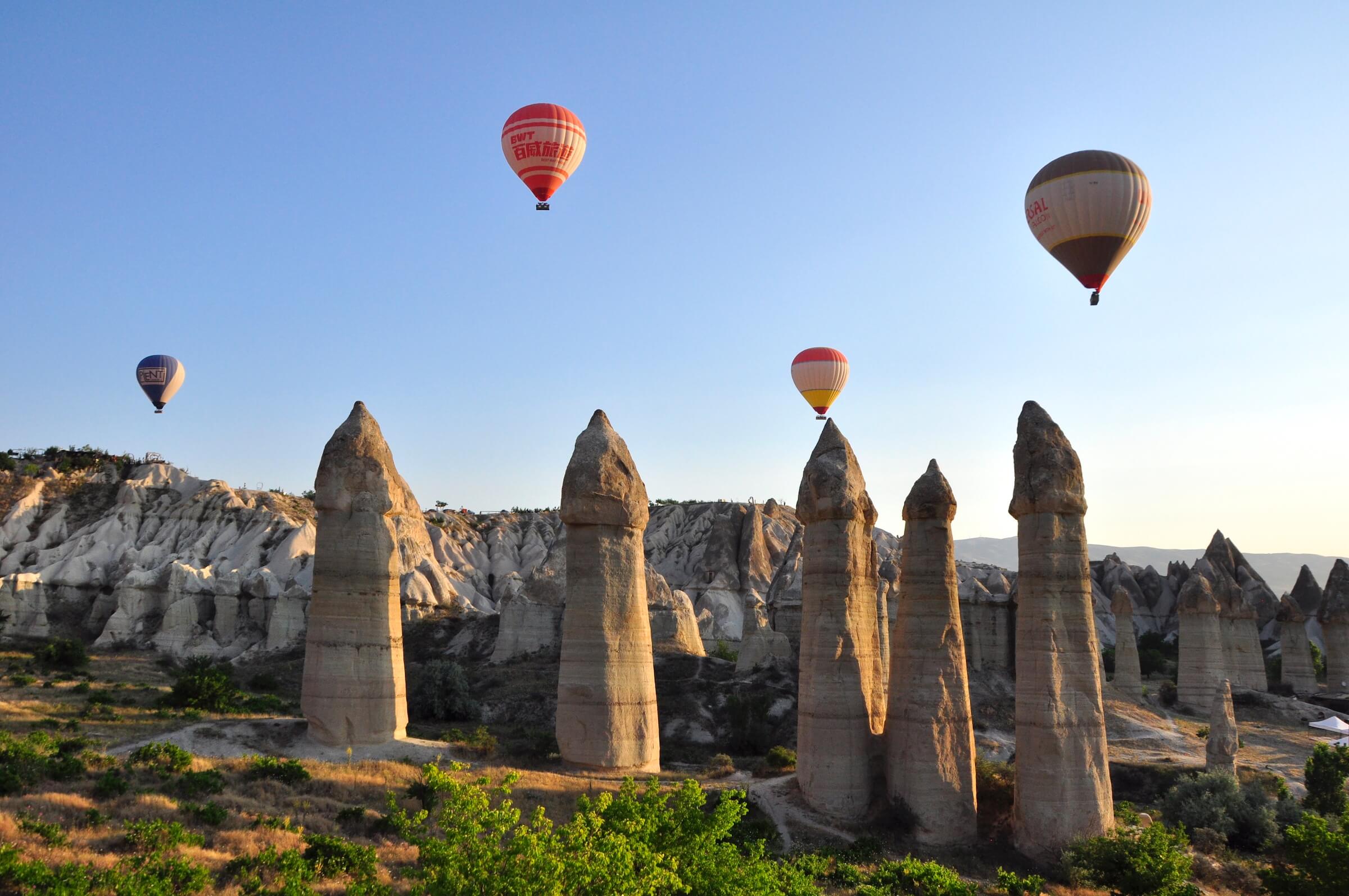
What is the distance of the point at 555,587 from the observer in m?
50.7

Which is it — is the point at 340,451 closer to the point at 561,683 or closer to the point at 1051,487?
the point at 561,683

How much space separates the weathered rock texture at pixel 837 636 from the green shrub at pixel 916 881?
3.33 meters

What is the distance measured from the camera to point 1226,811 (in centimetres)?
2331

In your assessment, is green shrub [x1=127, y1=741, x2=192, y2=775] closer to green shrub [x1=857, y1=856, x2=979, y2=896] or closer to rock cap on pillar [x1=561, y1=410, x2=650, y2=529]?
rock cap on pillar [x1=561, y1=410, x2=650, y2=529]

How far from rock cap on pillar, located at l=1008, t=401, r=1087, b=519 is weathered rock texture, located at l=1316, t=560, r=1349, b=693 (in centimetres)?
4185

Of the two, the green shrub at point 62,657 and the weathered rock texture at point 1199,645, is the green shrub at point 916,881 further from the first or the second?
the weathered rock texture at point 1199,645

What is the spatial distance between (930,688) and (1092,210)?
15873 mm

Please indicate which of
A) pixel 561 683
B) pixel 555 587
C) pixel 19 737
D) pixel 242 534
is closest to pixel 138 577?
pixel 242 534

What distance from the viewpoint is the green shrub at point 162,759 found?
18203 mm

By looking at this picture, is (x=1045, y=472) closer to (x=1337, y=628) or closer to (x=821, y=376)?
(x=821, y=376)

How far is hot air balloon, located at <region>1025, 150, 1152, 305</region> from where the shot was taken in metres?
28.5

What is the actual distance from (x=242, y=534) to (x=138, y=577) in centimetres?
1242

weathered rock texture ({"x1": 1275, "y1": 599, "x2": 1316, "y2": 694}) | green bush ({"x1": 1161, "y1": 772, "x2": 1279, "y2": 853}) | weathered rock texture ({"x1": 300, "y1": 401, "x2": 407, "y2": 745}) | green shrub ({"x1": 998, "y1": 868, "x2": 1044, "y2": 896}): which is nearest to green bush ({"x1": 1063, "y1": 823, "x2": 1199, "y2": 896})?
green shrub ({"x1": 998, "y1": 868, "x2": 1044, "y2": 896})

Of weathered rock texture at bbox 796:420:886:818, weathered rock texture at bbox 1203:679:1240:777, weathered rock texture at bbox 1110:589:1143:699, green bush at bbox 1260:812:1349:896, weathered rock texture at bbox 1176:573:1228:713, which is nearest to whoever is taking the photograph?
green bush at bbox 1260:812:1349:896
